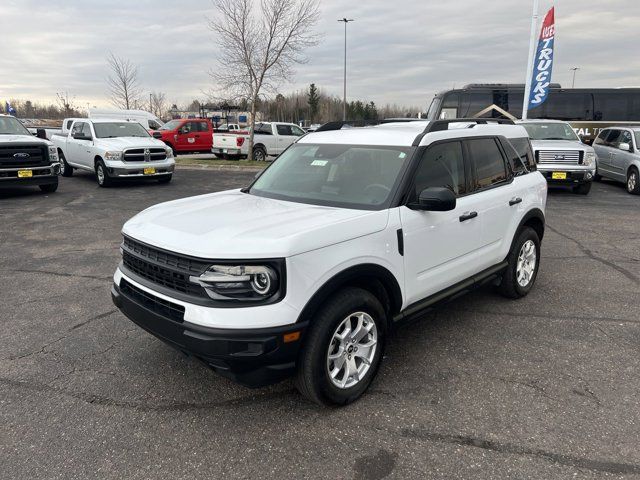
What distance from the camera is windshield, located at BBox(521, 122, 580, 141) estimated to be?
13.4 metres

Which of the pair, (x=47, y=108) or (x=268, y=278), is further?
(x=47, y=108)

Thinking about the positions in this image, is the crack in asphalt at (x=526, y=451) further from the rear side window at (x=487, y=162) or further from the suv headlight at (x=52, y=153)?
the suv headlight at (x=52, y=153)

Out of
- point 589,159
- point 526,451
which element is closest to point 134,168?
point 589,159

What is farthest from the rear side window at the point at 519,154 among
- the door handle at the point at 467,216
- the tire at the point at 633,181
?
the tire at the point at 633,181

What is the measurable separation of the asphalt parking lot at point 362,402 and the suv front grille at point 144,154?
27.0 feet

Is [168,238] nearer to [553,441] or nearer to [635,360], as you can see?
[553,441]

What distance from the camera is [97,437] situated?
2.81 meters

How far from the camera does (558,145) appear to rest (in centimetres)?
1234

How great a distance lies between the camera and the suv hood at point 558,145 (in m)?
12.1

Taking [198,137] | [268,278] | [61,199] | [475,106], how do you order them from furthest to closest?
[198,137], [475,106], [61,199], [268,278]

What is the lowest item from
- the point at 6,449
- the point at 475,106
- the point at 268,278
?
the point at 6,449

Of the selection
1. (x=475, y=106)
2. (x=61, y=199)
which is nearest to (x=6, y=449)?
(x=61, y=199)

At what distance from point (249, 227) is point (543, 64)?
19.2 m

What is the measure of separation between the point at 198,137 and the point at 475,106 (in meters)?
14.3
